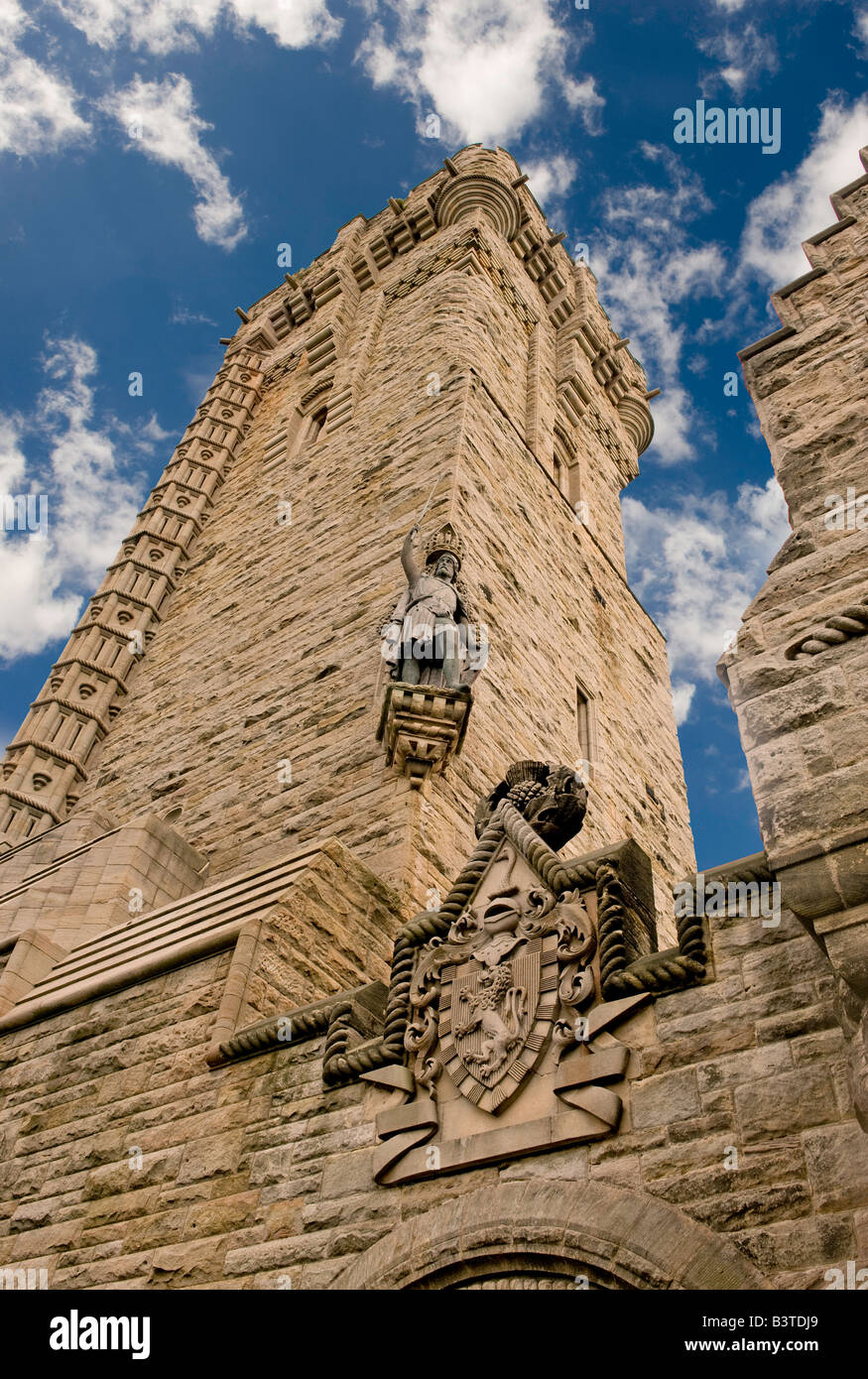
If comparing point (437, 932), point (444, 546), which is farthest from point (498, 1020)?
point (444, 546)

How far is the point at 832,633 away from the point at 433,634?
17.9ft

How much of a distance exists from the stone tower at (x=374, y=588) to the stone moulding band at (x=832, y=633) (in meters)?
4.40

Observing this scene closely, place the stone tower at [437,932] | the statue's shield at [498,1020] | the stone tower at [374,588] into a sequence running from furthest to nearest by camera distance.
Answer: the stone tower at [374,588]
the statue's shield at [498,1020]
the stone tower at [437,932]

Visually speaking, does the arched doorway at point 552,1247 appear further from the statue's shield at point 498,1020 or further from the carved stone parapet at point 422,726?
the carved stone parapet at point 422,726

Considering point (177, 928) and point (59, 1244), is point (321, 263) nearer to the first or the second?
point (177, 928)

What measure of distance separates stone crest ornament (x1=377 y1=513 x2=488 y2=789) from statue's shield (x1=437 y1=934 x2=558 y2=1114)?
3.70 metres

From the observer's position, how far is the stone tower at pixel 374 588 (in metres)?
9.89

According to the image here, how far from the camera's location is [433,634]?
357 inches

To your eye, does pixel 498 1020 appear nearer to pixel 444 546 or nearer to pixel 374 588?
pixel 444 546

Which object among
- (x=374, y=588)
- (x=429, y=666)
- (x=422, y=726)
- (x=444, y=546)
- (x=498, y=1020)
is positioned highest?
(x=374, y=588)

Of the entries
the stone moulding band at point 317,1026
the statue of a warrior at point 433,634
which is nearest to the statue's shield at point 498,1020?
the stone moulding band at point 317,1026
